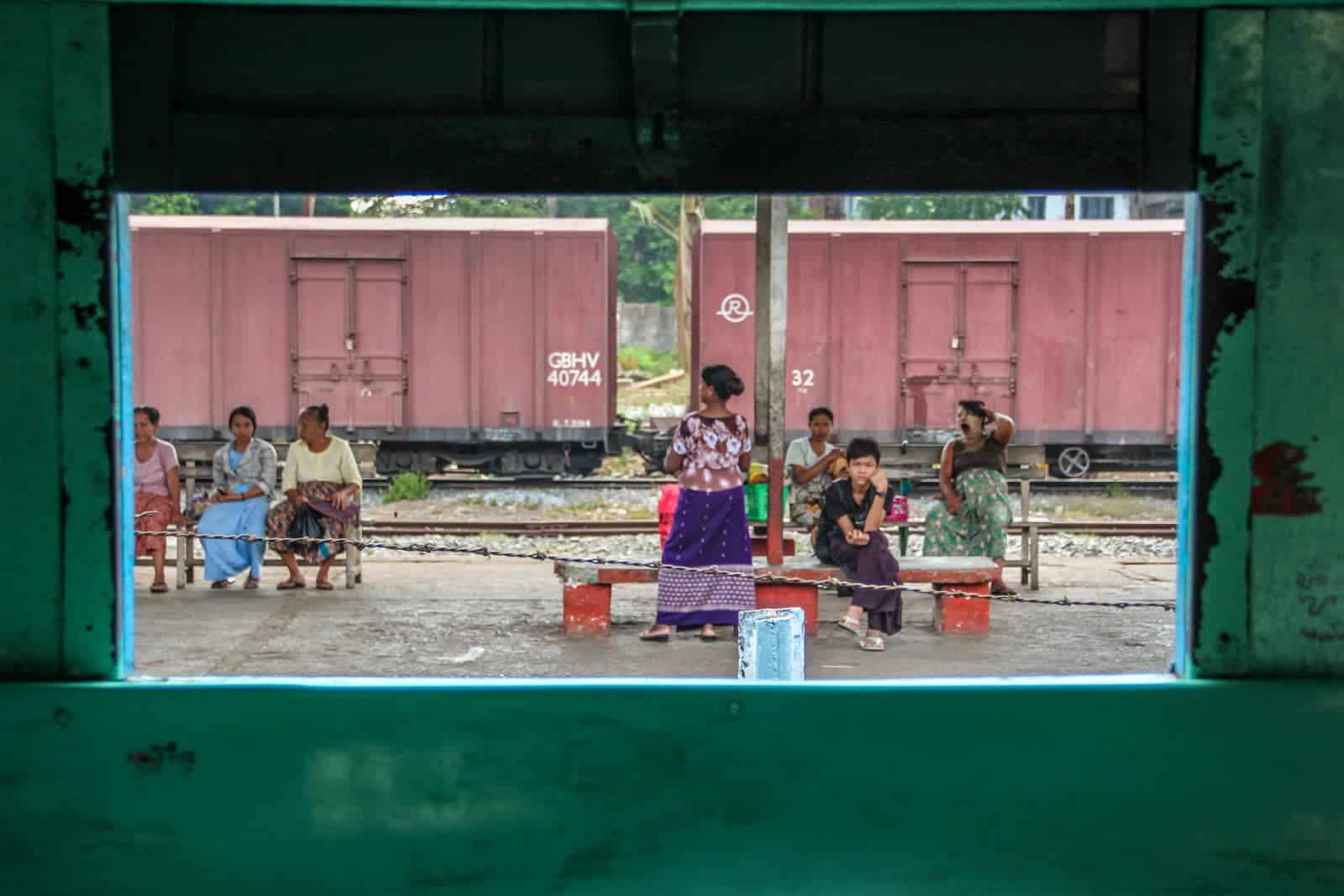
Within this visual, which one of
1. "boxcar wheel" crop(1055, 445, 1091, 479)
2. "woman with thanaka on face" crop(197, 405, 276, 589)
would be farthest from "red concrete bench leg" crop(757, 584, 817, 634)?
"boxcar wheel" crop(1055, 445, 1091, 479)

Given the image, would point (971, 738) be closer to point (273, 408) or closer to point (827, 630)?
point (827, 630)

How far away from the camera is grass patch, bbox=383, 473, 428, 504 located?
52.4ft

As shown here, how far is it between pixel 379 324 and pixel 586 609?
9241 millimetres

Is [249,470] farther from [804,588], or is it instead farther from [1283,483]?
[1283,483]

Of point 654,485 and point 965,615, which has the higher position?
point 654,485

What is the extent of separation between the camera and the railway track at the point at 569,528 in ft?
42.4

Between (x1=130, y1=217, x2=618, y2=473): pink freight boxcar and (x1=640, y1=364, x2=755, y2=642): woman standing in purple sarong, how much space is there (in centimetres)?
919

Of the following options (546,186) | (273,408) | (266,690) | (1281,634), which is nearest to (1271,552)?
(1281,634)

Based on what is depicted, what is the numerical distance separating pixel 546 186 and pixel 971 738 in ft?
5.22

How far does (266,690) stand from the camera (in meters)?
3.21

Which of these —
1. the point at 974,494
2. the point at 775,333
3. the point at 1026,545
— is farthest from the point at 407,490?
the point at 775,333

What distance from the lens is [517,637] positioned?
8219mm

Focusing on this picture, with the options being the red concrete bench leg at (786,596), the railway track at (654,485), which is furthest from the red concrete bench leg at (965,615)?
the railway track at (654,485)

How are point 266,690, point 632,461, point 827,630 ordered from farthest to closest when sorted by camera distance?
point 632,461 → point 827,630 → point 266,690
